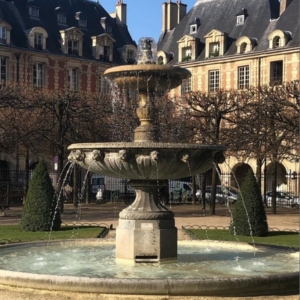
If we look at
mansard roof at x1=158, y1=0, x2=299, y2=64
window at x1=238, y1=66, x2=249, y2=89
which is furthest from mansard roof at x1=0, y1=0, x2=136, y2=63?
window at x1=238, y1=66, x2=249, y2=89

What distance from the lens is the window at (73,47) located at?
46.9m

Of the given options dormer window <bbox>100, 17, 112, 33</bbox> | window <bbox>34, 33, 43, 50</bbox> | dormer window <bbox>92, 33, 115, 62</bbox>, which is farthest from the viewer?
dormer window <bbox>100, 17, 112, 33</bbox>

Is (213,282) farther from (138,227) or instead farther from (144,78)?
(144,78)

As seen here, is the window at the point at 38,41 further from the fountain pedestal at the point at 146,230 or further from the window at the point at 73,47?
the fountain pedestal at the point at 146,230

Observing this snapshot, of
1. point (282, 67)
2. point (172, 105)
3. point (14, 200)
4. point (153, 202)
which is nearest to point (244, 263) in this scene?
point (153, 202)

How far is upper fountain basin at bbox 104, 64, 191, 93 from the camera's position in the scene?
32.2 ft

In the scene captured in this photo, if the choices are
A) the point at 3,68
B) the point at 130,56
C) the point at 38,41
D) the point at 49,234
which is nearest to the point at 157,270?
the point at 49,234

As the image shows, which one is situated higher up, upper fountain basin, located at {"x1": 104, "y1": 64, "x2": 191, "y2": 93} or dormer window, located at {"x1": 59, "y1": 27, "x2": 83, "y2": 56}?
dormer window, located at {"x1": 59, "y1": 27, "x2": 83, "y2": 56}

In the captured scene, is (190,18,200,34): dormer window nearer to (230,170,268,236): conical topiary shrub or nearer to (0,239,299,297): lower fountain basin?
(230,170,268,236): conical topiary shrub

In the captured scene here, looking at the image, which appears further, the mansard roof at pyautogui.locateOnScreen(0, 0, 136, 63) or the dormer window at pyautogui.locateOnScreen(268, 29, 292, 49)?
the mansard roof at pyautogui.locateOnScreen(0, 0, 136, 63)

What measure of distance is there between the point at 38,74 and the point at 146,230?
35934mm

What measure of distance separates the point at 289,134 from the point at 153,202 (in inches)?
627

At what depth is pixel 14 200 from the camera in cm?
2891

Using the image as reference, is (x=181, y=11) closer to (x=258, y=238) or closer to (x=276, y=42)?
(x=276, y=42)
